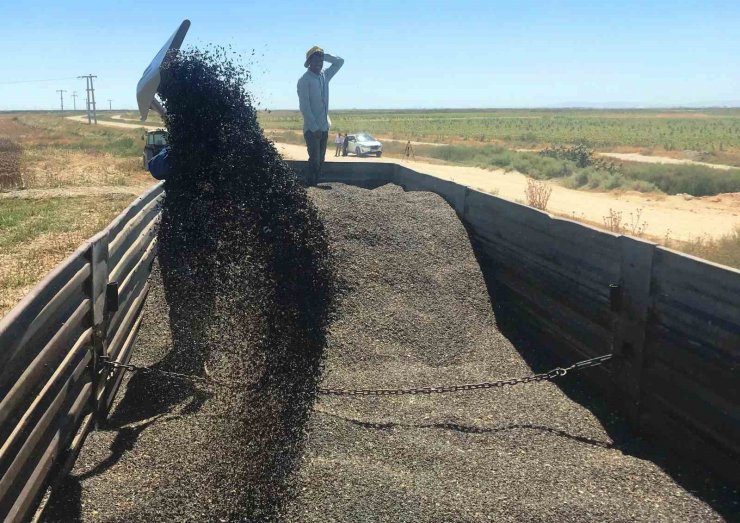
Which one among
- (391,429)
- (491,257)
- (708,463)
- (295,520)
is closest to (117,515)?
(295,520)

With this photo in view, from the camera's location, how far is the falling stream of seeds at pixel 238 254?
3.78m

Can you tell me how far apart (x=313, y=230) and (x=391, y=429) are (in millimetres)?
1390

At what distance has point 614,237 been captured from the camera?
161 inches

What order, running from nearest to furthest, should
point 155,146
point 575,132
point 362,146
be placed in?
1. point 155,146
2. point 362,146
3. point 575,132

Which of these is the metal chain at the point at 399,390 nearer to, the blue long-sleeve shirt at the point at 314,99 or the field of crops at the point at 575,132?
the blue long-sleeve shirt at the point at 314,99

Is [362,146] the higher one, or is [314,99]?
[314,99]

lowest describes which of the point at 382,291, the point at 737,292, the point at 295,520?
the point at 295,520

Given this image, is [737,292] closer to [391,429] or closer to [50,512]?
[391,429]

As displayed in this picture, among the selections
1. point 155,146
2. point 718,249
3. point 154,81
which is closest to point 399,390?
point 154,81

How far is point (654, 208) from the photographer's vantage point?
1905 centimetres

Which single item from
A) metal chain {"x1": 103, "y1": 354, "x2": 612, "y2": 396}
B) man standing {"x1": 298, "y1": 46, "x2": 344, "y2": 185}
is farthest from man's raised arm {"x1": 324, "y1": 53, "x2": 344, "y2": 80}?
metal chain {"x1": 103, "y1": 354, "x2": 612, "y2": 396}

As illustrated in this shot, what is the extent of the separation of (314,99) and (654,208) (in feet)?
47.6

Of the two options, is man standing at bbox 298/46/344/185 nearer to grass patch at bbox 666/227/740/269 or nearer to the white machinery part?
the white machinery part

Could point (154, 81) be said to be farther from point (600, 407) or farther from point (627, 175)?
point (627, 175)
